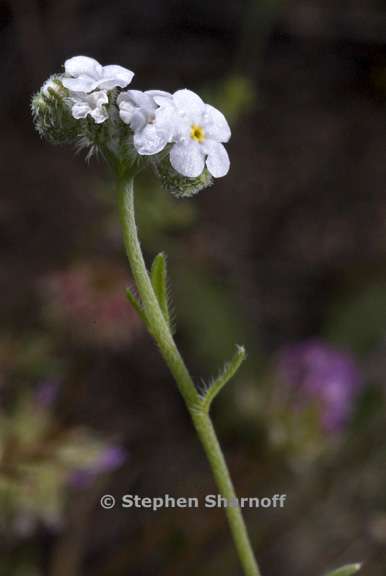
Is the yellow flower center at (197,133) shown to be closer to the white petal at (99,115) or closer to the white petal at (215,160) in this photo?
the white petal at (215,160)

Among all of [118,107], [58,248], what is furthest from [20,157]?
[118,107]

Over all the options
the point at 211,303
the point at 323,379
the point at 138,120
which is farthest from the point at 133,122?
the point at 211,303

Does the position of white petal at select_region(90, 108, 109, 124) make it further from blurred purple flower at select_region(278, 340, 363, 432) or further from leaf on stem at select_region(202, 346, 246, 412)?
blurred purple flower at select_region(278, 340, 363, 432)

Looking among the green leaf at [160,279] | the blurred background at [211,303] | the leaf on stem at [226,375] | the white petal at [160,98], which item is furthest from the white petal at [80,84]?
the blurred background at [211,303]

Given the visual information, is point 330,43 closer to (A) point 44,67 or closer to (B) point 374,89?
(B) point 374,89

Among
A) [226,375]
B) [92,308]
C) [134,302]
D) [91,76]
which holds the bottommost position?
[226,375]

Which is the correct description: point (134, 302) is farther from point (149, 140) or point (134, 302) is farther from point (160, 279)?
point (149, 140)

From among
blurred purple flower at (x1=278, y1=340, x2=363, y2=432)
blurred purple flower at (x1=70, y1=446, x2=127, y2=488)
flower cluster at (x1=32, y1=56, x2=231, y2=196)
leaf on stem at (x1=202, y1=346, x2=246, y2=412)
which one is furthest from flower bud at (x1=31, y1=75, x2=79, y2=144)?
blurred purple flower at (x1=278, y1=340, x2=363, y2=432)
